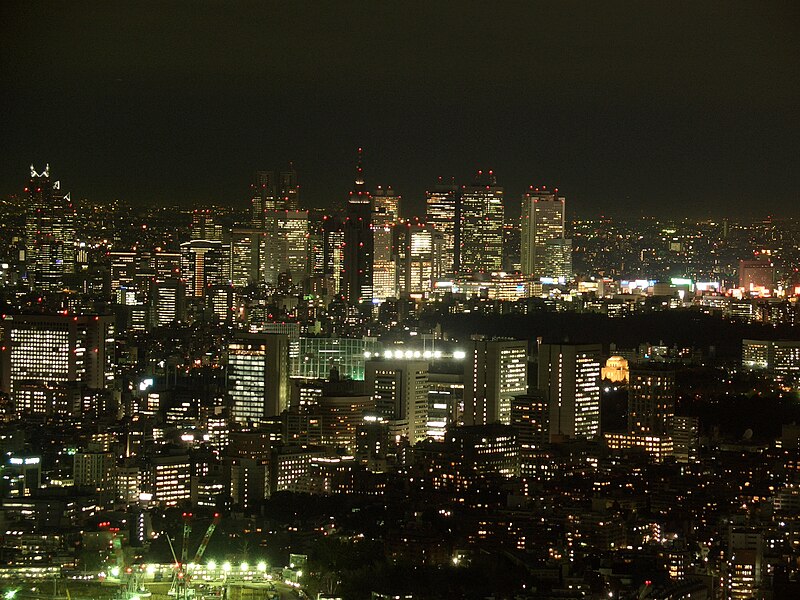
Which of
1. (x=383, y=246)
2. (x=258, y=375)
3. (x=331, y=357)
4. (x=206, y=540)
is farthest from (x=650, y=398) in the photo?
(x=383, y=246)

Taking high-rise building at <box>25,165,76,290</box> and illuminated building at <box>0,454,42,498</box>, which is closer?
illuminated building at <box>0,454,42,498</box>

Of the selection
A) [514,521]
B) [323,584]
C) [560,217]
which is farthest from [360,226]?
[323,584]

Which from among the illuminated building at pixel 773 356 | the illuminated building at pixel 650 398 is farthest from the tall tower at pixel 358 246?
the illuminated building at pixel 650 398

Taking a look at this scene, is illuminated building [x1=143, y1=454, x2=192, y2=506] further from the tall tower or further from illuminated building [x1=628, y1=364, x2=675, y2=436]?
the tall tower

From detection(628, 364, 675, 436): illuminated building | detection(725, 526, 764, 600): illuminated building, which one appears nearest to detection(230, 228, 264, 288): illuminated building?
detection(628, 364, 675, 436): illuminated building

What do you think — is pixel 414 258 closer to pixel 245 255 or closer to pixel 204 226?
pixel 245 255

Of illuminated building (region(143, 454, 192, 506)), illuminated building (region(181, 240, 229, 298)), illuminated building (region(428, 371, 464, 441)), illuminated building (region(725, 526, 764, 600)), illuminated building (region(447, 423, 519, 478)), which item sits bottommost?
illuminated building (region(725, 526, 764, 600))

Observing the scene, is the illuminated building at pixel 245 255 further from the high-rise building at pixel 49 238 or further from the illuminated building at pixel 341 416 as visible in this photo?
the illuminated building at pixel 341 416

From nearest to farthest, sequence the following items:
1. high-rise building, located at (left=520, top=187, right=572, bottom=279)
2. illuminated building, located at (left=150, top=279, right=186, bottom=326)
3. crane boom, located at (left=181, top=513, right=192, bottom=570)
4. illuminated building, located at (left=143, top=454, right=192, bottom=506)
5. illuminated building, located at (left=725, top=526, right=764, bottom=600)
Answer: illuminated building, located at (left=725, top=526, right=764, bottom=600)
crane boom, located at (left=181, top=513, right=192, bottom=570)
illuminated building, located at (left=143, top=454, right=192, bottom=506)
illuminated building, located at (left=150, top=279, right=186, bottom=326)
high-rise building, located at (left=520, top=187, right=572, bottom=279)
